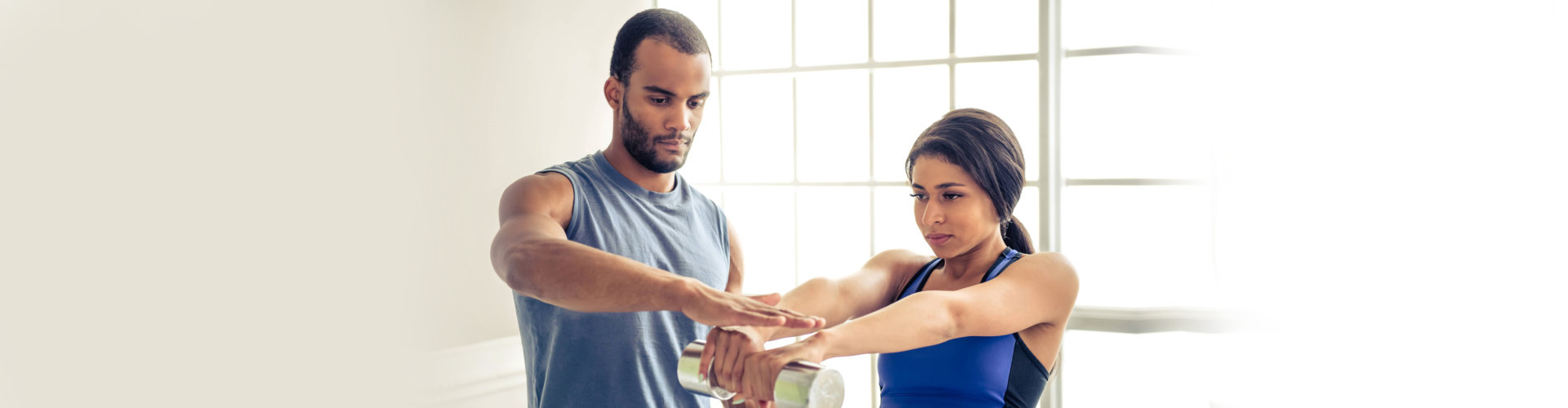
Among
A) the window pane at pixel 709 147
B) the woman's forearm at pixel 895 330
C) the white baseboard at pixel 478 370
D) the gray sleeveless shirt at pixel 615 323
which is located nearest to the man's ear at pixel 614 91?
the gray sleeveless shirt at pixel 615 323

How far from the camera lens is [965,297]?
1401 millimetres

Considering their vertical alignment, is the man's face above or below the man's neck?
above

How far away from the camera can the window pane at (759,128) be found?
3004mm

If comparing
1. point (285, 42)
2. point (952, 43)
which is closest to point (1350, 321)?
point (952, 43)

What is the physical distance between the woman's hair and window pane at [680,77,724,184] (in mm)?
1612

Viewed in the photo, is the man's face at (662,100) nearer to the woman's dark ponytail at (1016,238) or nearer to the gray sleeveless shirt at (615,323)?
the gray sleeveless shirt at (615,323)

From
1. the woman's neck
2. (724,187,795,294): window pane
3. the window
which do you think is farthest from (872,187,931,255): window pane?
the woman's neck

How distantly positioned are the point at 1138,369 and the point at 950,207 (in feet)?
4.54

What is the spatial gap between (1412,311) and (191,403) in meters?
2.92

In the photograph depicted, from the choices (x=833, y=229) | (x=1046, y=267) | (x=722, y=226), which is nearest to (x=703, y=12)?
(x=833, y=229)

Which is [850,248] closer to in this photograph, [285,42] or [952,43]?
[952,43]

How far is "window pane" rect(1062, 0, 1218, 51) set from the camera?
96.8 inches

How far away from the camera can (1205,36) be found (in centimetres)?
245

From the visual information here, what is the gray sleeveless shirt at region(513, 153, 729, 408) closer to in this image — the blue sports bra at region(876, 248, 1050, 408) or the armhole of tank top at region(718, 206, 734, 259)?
the armhole of tank top at region(718, 206, 734, 259)
